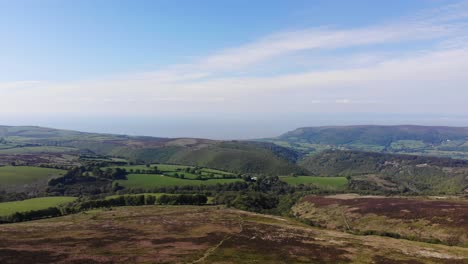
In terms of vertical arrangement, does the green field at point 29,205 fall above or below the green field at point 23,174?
below

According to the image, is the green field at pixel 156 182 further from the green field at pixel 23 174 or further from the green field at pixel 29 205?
the green field at pixel 29 205

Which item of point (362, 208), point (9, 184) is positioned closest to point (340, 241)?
point (362, 208)

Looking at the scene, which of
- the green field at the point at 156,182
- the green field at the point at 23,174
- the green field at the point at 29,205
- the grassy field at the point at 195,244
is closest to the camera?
the grassy field at the point at 195,244

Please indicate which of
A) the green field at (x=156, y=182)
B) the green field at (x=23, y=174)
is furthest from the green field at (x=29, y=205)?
the green field at (x=156, y=182)

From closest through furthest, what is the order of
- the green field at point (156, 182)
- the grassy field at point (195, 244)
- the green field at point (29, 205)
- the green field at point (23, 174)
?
the grassy field at point (195, 244), the green field at point (29, 205), the green field at point (23, 174), the green field at point (156, 182)

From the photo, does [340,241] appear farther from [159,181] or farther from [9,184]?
[9,184]
